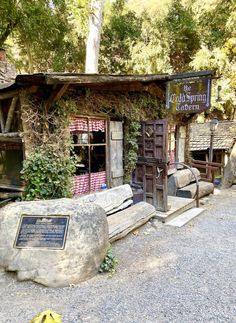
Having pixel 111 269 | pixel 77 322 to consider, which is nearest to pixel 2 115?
pixel 111 269

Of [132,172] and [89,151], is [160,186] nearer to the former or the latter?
[132,172]

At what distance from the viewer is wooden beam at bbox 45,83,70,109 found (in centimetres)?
465

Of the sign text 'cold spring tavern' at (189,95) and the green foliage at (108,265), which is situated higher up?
the sign text 'cold spring tavern' at (189,95)

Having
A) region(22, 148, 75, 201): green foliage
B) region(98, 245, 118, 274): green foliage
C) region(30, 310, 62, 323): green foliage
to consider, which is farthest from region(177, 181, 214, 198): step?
region(30, 310, 62, 323): green foliage

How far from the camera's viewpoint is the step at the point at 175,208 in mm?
6230

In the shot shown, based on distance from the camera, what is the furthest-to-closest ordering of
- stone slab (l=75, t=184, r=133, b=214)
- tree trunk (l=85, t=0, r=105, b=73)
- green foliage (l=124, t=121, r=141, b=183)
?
1. tree trunk (l=85, t=0, r=105, b=73)
2. green foliage (l=124, t=121, r=141, b=183)
3. stone slab (l=75, t=184, r=133, b=214)

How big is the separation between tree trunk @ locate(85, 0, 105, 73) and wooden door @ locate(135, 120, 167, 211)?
4.05 metres

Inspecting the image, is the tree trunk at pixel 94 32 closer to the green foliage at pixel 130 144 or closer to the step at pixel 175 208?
the green foliage at pixel 130 144

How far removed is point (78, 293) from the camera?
3.25m

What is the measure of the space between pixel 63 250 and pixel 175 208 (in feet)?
13.1

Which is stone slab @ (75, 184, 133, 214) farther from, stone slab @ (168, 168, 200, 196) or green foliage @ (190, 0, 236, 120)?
green foliage @ (190, 0, 236, 120)

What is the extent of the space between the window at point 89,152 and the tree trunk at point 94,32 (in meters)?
4.09

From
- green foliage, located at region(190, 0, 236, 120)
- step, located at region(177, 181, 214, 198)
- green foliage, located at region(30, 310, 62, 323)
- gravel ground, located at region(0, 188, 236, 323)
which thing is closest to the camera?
green foliage, located at region(30, 310, 62, 323)

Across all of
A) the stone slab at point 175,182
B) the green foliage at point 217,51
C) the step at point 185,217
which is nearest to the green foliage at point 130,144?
the step at point 185,217
